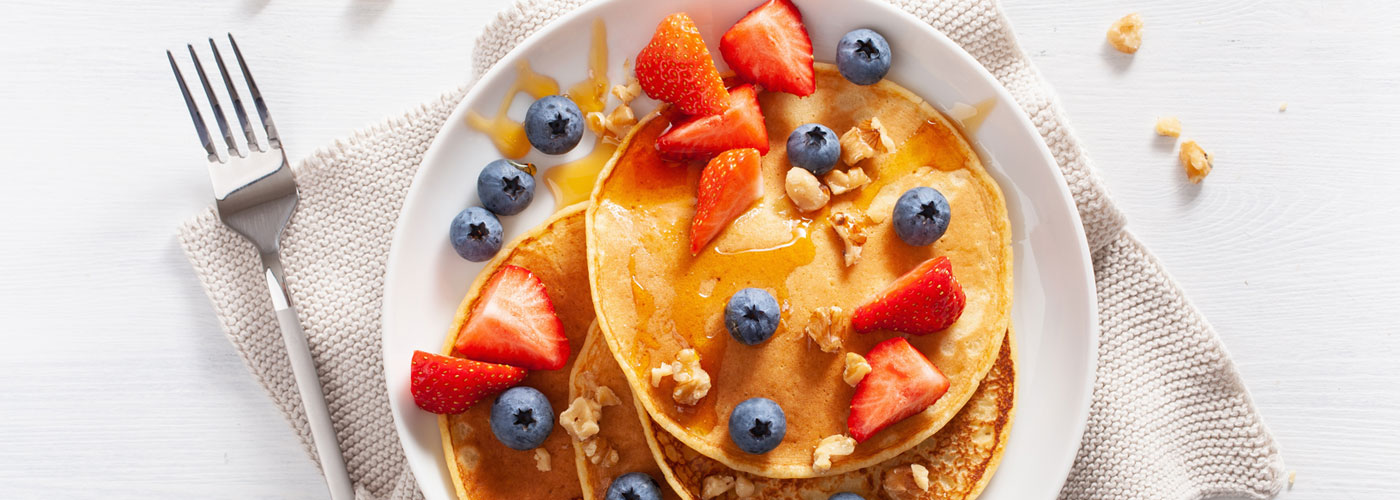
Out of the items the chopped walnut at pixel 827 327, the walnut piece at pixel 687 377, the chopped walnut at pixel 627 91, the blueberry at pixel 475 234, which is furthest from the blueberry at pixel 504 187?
the chopped walnut at pixel 827 327

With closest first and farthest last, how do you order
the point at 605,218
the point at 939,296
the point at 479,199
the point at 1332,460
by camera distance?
the point at 939,296
the point at 605,218
the point at 479,199
the point at 1332,460

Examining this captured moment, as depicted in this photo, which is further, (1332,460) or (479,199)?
(1332,460)

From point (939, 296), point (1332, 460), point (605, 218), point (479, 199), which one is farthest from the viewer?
point (1332, 460)

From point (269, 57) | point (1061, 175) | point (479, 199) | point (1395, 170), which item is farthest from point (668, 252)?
point (1395, 170)

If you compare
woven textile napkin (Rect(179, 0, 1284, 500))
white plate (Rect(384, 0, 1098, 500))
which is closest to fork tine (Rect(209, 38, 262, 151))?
woven textile napkin (Rect(179, 0, 1284, 500))

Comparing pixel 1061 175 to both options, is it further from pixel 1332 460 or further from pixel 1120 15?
pixel 1332 460

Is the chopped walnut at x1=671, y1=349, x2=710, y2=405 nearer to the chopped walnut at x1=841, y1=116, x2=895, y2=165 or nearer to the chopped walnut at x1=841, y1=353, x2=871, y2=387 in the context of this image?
the chopped walnut at x1=841, y1=353, x2=871, y2=387
